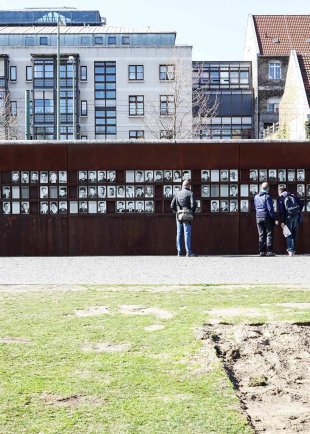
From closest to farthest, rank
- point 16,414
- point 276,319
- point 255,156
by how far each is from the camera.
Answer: point 16,414
point 276,319
point 255,156

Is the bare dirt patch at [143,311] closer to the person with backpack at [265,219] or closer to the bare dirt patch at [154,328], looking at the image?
the bare dirt patch at [154,328]

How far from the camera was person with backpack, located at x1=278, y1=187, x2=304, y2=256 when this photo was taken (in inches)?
773

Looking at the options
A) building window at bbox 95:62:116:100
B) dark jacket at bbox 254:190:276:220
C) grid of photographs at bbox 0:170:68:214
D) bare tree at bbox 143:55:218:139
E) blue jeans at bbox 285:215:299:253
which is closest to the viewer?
dark jacket at bbox 254:190:276:220

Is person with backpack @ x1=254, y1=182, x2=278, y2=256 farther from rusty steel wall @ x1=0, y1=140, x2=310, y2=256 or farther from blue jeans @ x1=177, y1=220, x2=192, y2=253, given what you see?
blue jeans @ x1=177, y1=220, x2=192, y2=253

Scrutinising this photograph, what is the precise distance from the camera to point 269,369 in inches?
238

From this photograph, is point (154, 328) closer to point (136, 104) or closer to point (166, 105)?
point (166, 105)

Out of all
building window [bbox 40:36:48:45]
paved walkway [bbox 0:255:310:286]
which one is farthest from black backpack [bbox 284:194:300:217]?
building window [bbox 40:36:48:45]

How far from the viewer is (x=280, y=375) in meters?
5.86

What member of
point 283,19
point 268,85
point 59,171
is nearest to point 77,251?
point 59,171

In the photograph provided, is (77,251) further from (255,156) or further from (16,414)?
(16,414)

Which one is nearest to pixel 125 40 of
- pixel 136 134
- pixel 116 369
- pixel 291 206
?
pixel 136 134

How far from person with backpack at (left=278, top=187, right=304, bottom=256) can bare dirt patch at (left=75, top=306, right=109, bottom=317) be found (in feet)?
36.3

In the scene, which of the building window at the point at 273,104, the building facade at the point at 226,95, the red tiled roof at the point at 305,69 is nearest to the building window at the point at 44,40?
the building facade at the point at 226,95

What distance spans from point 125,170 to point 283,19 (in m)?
54.6
